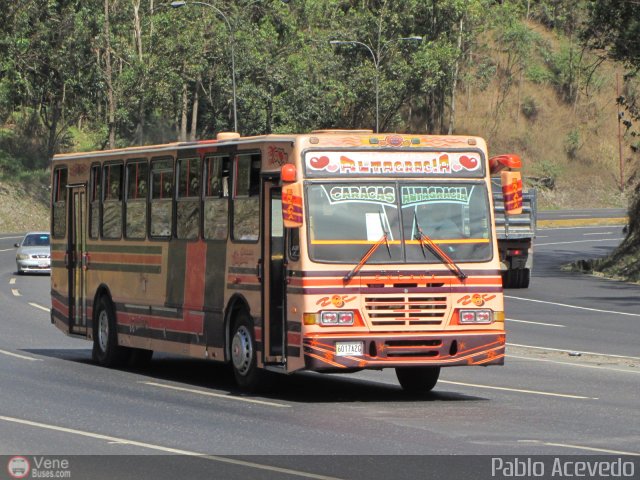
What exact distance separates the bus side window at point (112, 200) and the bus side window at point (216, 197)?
9.33ft

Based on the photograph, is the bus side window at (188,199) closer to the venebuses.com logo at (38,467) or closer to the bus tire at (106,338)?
the bus tire at (106,338)

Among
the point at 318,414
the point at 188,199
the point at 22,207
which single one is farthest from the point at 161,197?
the point at 22,207

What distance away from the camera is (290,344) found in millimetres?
15281

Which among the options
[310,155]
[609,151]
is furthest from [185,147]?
[609,151]

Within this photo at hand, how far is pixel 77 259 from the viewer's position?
2158 centimetres

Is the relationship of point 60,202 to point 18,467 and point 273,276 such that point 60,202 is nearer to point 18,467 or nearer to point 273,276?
point 273,276

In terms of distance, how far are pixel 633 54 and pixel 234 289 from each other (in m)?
29.2

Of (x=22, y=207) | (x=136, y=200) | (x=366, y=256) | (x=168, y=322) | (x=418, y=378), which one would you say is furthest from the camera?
(x=22, y=207)

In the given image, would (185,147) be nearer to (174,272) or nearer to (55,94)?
(174,272)

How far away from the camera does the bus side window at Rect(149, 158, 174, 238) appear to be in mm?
18516

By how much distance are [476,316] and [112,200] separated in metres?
6.75

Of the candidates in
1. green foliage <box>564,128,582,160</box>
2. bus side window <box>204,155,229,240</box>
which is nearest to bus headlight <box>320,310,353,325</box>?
bus side window <box>204,155,229,240</box>

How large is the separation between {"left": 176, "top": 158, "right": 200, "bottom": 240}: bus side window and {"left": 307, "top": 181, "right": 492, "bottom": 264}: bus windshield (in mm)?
2739

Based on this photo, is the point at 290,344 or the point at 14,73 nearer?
the point at 290,344
